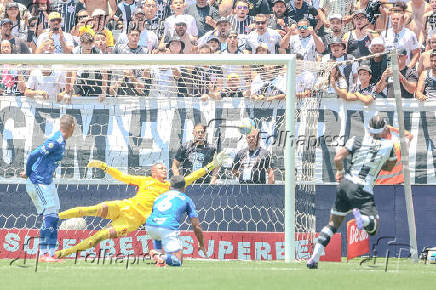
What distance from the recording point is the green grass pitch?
874 cm

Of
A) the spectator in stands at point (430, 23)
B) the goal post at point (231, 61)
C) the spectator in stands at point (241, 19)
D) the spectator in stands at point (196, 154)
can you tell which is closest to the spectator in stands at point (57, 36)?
the spectator in stands at point (241, 19)

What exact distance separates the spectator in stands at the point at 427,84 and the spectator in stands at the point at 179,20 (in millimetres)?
5015

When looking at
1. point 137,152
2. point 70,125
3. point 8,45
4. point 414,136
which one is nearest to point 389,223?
point 414,136

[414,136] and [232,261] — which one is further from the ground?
[414,136]

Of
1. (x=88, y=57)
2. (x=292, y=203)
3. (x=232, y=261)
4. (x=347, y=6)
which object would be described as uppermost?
(x=347, y=6)

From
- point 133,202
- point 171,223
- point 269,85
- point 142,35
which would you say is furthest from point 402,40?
point 171,223

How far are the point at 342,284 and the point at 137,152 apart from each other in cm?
670

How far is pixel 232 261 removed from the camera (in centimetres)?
1326

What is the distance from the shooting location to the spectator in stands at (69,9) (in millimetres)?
19016

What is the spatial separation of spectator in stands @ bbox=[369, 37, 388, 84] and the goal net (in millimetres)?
1654

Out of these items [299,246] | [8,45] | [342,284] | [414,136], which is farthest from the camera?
[8,45]

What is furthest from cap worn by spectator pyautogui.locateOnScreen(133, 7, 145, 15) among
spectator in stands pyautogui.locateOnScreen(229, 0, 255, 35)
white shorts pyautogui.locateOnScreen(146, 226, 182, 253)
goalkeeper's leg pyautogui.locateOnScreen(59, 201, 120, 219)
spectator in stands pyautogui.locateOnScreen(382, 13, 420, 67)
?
white shorts pyautogui.locateOnScreen(146, 226, 182, 253)

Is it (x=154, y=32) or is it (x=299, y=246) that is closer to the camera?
(x=299, y=246)

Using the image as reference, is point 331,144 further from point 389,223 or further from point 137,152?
point 137,152
